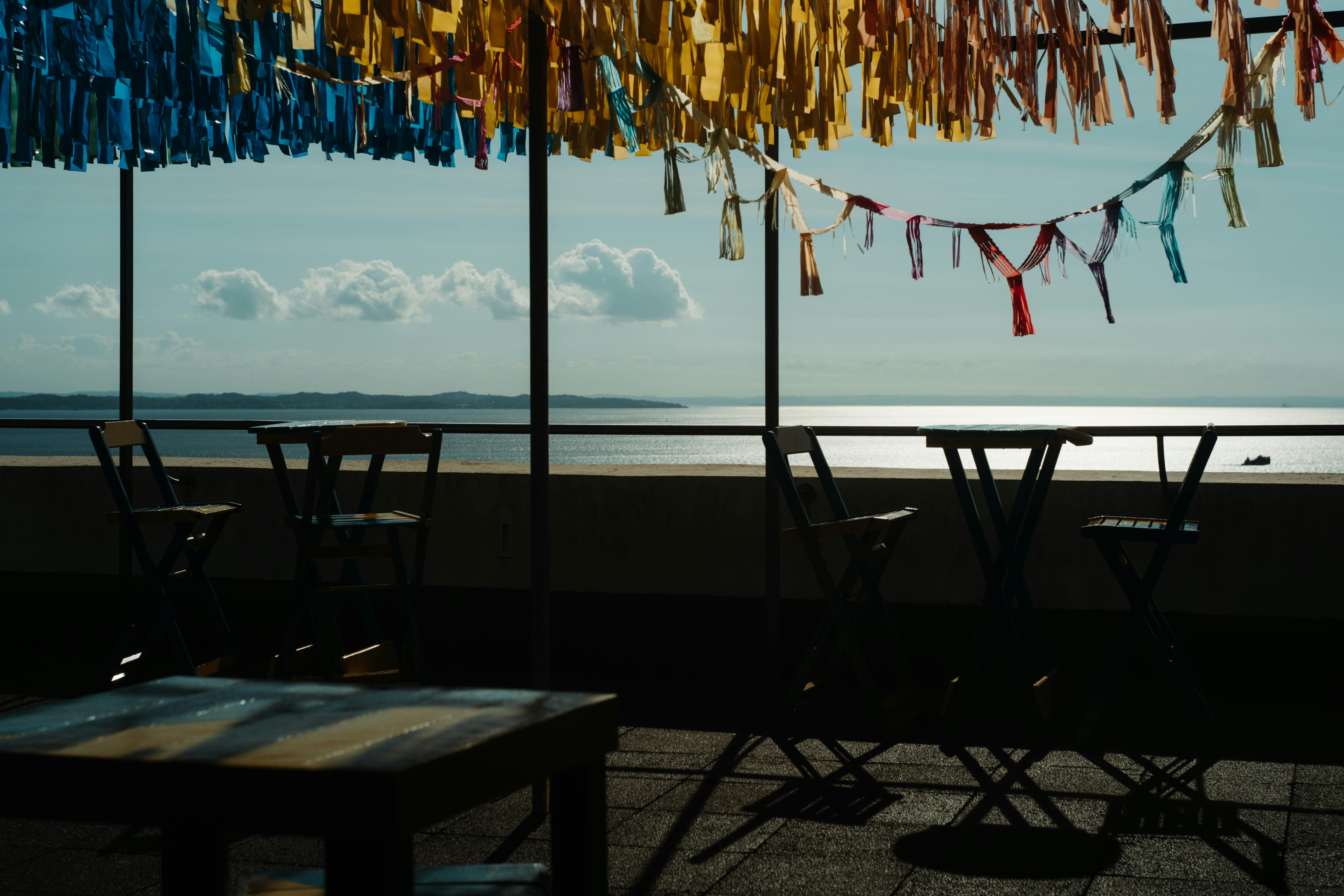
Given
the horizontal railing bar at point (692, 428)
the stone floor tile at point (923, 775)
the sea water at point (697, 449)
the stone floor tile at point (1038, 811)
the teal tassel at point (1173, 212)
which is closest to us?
the stone floor tile at point (1038, 811)

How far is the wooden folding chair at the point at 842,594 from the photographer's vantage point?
3662mm

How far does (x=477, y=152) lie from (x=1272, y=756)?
133 inches

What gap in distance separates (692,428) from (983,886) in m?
2.65

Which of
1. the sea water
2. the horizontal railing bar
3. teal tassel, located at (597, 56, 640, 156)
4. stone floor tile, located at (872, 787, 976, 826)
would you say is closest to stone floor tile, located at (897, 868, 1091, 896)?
stone floor tile, located at (872, 787, 976, 826)

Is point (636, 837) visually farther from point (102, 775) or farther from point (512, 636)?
point (512, 636)

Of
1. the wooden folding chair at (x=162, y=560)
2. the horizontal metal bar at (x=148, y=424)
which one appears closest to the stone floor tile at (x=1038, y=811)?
the wooden folding chair at (x=162, y=560)

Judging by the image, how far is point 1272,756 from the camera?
345cm

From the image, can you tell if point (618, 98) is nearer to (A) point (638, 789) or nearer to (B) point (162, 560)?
(A) point (638, 789)

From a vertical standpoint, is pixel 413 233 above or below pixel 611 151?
above

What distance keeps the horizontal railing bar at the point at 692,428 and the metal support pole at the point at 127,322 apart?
0.18 meters

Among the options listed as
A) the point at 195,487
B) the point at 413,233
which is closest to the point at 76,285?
the point at 413,233

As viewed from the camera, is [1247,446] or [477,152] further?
[1247,446]

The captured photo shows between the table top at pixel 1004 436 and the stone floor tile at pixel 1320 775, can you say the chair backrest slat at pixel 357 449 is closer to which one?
the table top at pixel 1004 436

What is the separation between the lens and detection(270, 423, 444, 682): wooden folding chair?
12.4ft
